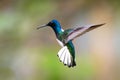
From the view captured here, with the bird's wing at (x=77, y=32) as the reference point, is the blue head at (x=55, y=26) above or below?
above

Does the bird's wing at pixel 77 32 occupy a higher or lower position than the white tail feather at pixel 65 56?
higher

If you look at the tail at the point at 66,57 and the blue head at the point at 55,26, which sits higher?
the blue head at the point at 55,26

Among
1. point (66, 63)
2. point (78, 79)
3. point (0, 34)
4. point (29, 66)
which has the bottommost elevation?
point (66, 63)

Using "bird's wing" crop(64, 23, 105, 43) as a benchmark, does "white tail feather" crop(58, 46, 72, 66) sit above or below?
below

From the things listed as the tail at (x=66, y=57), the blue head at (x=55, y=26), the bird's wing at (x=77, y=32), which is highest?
the blue head at (x=55, y=26)

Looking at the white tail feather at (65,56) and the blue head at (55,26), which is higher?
the blue head at (55,26)

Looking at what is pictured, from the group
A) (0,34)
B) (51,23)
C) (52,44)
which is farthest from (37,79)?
(51,23)

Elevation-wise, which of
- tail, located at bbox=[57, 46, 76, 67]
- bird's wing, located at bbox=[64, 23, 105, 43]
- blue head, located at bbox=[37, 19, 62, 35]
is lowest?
tail, located at bbox=[57, 46, 76, 67]

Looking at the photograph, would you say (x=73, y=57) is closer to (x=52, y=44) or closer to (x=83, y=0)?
(x=52, y=44)
